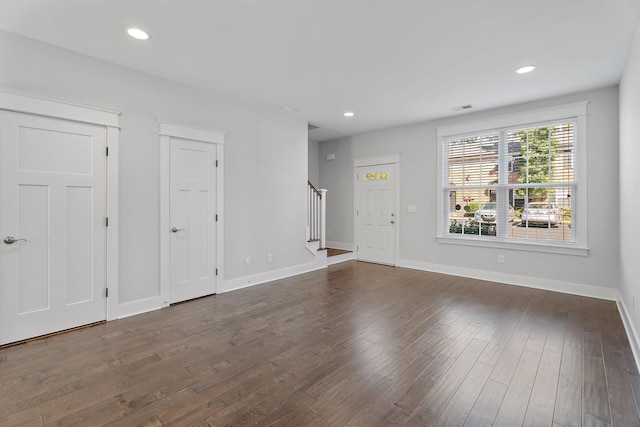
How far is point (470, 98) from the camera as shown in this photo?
4.45 meters

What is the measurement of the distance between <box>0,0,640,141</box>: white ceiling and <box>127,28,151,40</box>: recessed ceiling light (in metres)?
0.07

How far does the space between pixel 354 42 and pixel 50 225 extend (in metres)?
3.48

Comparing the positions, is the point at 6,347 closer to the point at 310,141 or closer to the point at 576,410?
the point at 576,410

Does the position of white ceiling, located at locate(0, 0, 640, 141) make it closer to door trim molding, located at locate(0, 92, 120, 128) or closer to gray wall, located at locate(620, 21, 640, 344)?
gray wall, located at locate(620, 21, 640, 344)

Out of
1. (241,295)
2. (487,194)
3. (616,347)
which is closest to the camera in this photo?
(616,347)

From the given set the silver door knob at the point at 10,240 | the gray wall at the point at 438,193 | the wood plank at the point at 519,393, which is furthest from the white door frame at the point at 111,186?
the gray wall at the point at 438,193

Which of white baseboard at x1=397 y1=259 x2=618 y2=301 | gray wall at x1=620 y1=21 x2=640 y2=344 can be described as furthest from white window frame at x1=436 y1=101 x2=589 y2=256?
gray wall at x1=620 y1=21 x2=640 y2=344

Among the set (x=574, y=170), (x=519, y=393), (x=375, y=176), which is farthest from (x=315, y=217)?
(x=519, y=393)

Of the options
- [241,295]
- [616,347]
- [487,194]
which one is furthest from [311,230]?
[616,347]

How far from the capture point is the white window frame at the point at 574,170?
13.8 ft

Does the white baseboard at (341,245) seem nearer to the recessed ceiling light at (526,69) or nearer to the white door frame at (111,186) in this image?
the recessed ceiling light at (526,69)

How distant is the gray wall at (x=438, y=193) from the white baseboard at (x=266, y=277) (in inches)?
64.8

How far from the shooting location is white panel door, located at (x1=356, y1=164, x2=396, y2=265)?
247 inches

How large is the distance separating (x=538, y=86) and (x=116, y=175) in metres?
5.35
